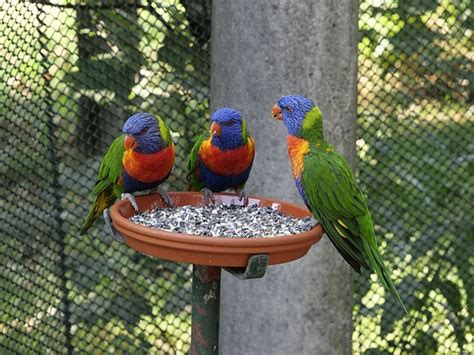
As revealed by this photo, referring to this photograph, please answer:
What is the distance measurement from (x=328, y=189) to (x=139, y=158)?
48 centimetres

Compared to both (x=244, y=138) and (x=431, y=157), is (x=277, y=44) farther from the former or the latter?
(x=431, y=157)

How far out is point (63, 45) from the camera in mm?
2701

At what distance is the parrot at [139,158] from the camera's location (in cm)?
197

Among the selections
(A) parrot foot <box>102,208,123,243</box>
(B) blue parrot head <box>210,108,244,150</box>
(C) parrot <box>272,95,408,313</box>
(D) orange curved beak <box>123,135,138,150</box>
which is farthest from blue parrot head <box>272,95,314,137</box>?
(A) parrot foot <box>102,208,123,243</box>

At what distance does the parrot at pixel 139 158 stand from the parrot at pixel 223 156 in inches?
4.0

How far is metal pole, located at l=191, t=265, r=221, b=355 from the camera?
1.85 meters

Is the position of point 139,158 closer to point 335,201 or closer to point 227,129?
point 227,129

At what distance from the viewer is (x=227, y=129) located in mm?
2021

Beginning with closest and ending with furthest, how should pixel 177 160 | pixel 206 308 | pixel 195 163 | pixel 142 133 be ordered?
pixel 206 308, pixel 142 133, pixel 195 163, pixel 177 160

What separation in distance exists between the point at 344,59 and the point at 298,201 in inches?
18.3

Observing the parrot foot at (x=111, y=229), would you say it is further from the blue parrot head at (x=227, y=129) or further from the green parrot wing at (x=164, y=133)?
the blue parrot head at (x=227, y=129)

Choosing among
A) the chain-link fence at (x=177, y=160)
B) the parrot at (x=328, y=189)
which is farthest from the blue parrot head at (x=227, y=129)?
the chain-link fence at (x=177, y=160)

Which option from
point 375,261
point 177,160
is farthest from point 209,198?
point 177,160

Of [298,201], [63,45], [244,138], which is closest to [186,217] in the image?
[244,138]
